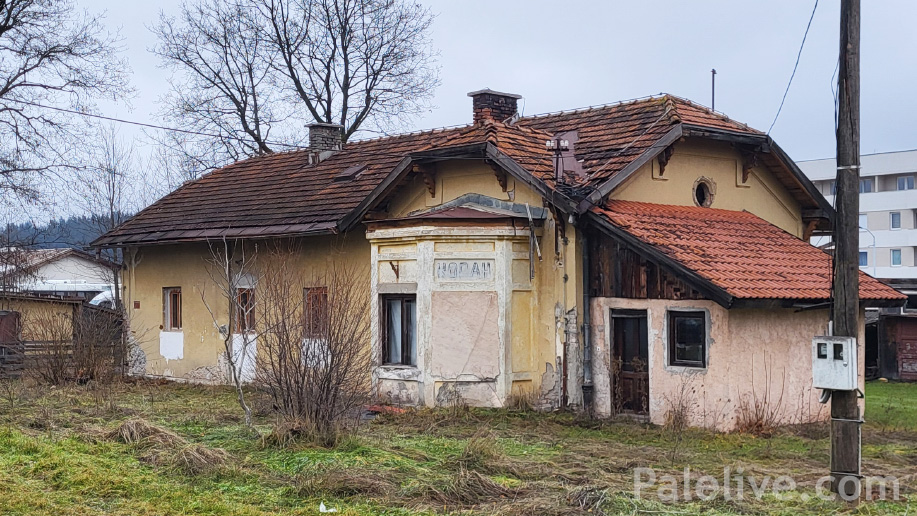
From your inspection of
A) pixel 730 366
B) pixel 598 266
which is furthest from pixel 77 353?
pixel 730 366

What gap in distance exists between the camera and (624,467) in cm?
1130

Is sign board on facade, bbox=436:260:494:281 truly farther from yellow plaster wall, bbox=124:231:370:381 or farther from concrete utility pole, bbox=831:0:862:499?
concrete utility pole, bbox=831:0:862:499

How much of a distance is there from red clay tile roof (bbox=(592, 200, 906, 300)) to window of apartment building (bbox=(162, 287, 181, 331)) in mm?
11577

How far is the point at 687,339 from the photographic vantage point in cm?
1499

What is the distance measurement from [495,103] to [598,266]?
223 inches

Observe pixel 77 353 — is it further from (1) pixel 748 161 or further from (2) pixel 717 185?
(1) pixel 748 161

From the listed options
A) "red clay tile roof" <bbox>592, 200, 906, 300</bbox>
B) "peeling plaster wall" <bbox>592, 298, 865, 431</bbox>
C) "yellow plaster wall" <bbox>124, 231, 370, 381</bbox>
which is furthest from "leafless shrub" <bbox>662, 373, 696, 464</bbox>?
"yellow plaster wall" <bbox>124, 231, 370, 381</bbox>

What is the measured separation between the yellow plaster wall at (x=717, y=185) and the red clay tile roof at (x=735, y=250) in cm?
24

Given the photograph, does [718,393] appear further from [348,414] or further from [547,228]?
[348,414]

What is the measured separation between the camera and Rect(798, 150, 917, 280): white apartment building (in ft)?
195

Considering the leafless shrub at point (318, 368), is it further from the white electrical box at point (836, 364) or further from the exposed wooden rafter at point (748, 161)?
the exposed wooden rafter at point (748, 161)

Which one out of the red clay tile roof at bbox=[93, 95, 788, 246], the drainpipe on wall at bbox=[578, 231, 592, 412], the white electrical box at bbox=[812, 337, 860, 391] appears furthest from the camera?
the red clay tile roof at bbox=[93, 95, 788, 246]

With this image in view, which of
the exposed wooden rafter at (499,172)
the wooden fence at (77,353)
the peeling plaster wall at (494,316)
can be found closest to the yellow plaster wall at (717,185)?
the peeling plaster wall at (494,316)

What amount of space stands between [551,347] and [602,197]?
8.47ft
